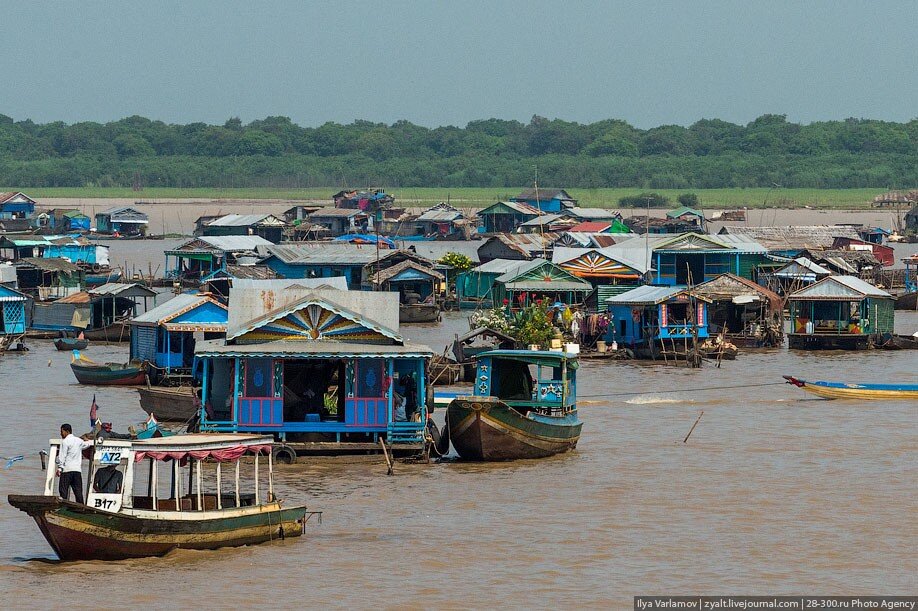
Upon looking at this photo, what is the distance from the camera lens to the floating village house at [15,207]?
78.9 metres

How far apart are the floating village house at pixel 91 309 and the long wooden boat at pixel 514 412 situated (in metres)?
17.6

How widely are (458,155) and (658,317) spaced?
116 m

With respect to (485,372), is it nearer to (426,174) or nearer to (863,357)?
(863,357)

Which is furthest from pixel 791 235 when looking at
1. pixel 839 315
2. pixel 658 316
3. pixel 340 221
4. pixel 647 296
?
pixel 340 221

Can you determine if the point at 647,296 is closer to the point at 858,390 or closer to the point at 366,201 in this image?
the point at 858,390

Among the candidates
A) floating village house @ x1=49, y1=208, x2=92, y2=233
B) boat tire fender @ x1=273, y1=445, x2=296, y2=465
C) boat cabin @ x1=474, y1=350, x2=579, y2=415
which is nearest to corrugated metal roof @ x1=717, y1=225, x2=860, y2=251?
boat cabin @ x1=474, y1=350, x2=579, y2=415

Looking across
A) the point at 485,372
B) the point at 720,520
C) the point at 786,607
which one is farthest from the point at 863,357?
the point at 786,607

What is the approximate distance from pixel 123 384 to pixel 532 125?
135012 mm

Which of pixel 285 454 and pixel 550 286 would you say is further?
pixel 550 286

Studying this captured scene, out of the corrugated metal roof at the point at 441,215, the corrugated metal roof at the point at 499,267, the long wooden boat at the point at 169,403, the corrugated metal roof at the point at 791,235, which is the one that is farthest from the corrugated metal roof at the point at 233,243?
the long wooden boat at the point at 169,403

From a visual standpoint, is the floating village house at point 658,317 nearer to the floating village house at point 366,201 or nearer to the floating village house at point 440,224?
the floating village house at point 440,224

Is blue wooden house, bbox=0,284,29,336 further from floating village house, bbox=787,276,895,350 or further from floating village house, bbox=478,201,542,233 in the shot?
floating village house, bbox=478,201,542,233

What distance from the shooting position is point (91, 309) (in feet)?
123

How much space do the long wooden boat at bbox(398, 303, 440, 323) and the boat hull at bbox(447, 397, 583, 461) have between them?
21528mm
